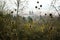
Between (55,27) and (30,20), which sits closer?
(55,27)

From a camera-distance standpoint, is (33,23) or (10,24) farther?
(33,23)

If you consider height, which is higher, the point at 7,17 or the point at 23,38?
the point at 7,17

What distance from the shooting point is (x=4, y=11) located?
4.29m

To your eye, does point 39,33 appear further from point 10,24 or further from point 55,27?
point 10,24

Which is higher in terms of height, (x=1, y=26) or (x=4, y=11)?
(x=4, y=11)

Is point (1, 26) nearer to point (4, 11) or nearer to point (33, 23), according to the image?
point (4, 11)

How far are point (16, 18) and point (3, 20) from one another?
0.29m

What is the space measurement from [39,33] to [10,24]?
0.71m

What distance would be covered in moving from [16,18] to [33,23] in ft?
1.45

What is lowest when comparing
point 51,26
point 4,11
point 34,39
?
point 34,39

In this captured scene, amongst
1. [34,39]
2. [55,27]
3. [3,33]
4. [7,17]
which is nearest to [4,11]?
[7,17]

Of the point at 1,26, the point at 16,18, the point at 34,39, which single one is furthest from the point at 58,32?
the point at 1,26

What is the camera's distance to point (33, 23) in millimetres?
4496

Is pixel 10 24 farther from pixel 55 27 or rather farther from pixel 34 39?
pixel 55 27
